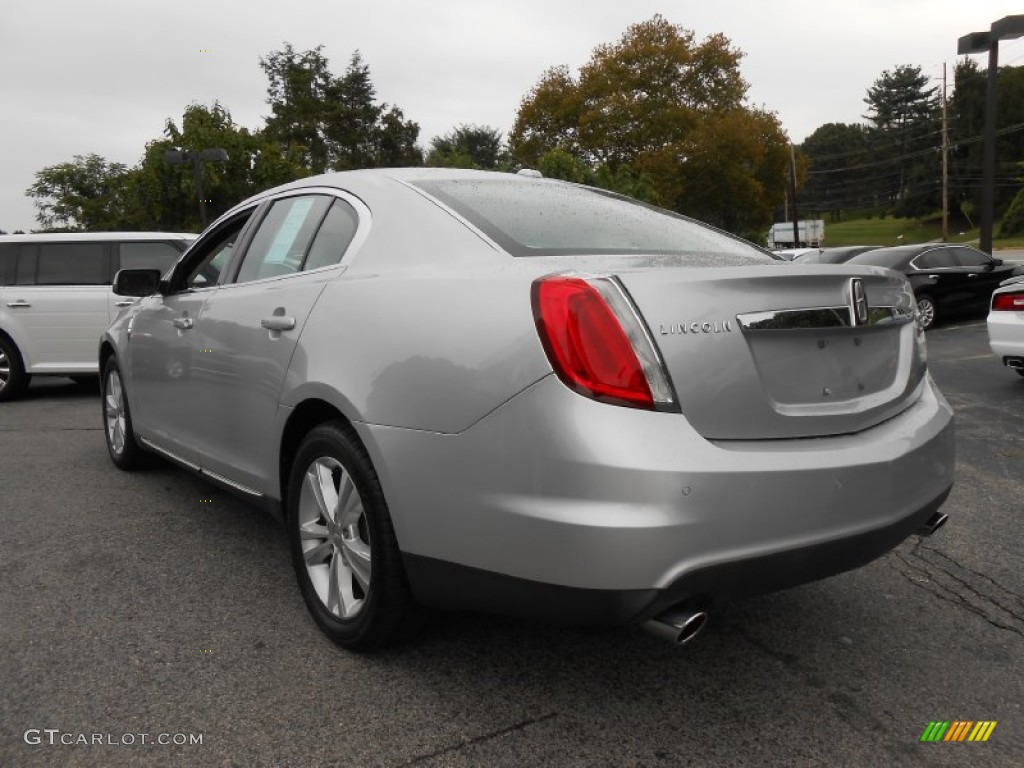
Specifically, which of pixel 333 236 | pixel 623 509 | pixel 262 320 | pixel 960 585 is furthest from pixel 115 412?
pixel 960 585

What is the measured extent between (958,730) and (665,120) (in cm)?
4395

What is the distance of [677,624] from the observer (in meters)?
2.09

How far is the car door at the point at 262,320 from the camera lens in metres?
3.05

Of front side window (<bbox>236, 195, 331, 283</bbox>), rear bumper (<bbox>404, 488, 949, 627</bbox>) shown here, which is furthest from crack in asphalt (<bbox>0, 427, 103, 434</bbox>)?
rear bumper (<bbox>404, 488, 949, 627</bbox>)

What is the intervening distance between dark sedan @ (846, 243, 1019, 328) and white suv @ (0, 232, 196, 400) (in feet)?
34.0

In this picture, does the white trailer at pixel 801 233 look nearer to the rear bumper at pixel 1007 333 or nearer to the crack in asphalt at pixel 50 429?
the rear bumper at pixel 1007 333

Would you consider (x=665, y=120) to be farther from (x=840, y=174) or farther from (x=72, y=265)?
(x=840, y=174)

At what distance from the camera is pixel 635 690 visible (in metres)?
2.54

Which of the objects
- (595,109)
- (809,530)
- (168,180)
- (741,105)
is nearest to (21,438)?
(809,530)

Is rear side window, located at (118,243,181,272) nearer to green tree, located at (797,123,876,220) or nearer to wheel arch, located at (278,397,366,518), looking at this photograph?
wheel arch, located at (278,397,366,518)

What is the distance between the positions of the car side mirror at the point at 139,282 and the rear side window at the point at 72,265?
5102mm

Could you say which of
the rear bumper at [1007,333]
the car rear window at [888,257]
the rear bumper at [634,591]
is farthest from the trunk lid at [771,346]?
the car rear window at [888,257]

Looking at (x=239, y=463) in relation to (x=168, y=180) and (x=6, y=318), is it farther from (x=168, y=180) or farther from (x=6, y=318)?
(x=168, y=180)

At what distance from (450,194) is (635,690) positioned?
1647 mm
